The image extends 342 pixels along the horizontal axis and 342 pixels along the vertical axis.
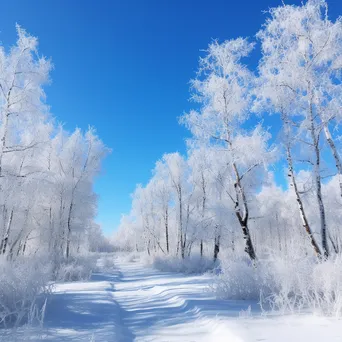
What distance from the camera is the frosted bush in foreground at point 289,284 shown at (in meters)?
4.90

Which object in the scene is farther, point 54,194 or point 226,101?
point 54,194

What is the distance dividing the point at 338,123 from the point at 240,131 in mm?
3448

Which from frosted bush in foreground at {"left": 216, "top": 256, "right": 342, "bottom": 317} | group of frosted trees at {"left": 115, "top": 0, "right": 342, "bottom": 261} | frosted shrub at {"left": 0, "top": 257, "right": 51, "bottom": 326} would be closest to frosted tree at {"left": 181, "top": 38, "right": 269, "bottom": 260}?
group of frosted trees at {"left": 115, "top": 0, "right": 342, "bottom": 261}

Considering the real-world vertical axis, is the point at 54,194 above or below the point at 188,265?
above

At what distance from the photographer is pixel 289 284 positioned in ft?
17.8

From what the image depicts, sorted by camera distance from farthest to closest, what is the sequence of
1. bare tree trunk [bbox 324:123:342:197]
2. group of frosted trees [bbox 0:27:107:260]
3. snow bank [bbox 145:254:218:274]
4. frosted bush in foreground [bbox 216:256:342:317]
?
snow bank [bbox 145:254:218:274], group of frosted trees [bbox 0:27:107:260], bare tree trunk [bbox 324:123:342:197], frosted bush in foreground [bbox 216:256:342:317]

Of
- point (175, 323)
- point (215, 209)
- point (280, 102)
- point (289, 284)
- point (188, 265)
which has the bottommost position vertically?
point (188, 265)

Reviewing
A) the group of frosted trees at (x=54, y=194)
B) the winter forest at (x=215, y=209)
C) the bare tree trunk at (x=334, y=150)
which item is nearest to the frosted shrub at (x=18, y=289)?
the winter forest at (x=215, y=209)

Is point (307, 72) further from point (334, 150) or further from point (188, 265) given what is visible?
point (188, 265)

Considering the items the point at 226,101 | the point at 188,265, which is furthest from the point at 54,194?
the point at 226,101

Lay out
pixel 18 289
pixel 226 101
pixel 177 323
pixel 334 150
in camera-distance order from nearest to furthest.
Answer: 1. pixel 177 323
2. pixel 18 289
3. pixel 334 150
4. pixel 226 101

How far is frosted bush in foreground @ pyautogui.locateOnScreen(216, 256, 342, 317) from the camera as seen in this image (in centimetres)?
490

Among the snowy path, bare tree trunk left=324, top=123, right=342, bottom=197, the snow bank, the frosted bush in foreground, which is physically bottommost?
the snow bank

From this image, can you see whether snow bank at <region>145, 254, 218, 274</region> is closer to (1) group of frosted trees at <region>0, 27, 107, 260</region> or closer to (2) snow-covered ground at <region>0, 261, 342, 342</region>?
(1) group of frosted trees at <region>0, 27, 107, 260</region>
